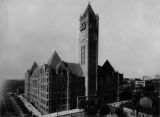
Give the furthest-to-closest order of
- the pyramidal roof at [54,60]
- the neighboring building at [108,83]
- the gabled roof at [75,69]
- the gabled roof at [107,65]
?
the gabled roof at [107,65] → the neighboring building at [108,83] → the pyramidal roof at [54,60] → the gabled roof at [75,69]

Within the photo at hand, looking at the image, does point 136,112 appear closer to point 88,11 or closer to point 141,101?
point 141,101

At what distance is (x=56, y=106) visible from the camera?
48531 millimetres

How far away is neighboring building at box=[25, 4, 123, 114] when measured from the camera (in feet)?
161

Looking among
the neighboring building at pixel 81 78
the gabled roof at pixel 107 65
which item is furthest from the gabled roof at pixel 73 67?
the gabled roof at pixel 107 65

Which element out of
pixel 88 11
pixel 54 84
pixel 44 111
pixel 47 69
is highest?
pixel 88 11

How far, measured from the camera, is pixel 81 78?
5384 cm

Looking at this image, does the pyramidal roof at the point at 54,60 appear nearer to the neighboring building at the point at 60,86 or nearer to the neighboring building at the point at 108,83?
the neighboring building at the point at 60,86

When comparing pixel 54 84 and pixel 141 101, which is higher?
pixel 54 84

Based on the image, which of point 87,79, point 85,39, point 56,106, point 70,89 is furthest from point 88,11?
point 56,106

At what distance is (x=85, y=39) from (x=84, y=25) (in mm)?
5100

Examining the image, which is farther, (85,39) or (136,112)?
(85,39)

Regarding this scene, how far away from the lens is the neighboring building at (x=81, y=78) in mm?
49062

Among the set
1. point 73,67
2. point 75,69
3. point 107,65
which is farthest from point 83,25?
point 107,65

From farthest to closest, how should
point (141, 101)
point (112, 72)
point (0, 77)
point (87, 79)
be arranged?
point (112, 72)
point (87, 79)
point (141, 101)
point (0, 77)
